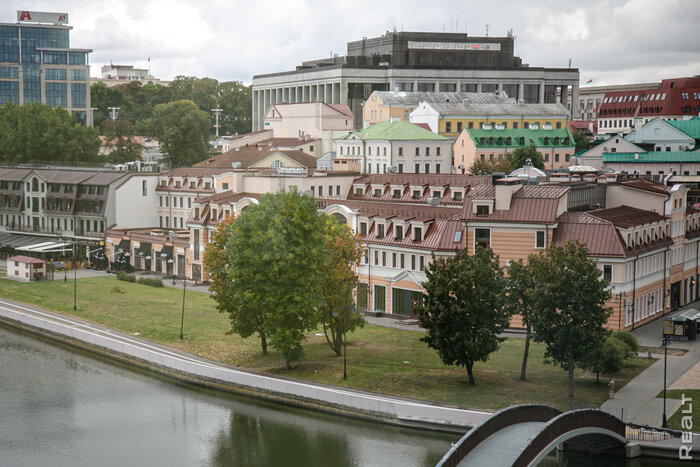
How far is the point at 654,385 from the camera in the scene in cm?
5100

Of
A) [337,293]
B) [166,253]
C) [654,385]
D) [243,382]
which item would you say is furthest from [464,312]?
[166,253]

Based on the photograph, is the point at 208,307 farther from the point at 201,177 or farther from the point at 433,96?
the point at 433,96

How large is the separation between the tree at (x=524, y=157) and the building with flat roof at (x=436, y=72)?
173 feet

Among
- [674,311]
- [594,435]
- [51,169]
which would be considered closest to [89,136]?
[51,169]

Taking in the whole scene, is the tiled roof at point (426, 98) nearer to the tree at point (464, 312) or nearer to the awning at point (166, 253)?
the awning at point (166, 253)

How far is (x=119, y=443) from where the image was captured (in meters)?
47.1

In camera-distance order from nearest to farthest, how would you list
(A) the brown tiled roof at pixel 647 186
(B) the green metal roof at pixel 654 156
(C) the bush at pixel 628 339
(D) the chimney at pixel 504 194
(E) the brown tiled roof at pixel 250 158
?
1. (C) the bush at pixel 628 339
2. (D) the chimney at pixel 504 194
3. (A) the brown tiled roof at pixel 647 186
4. (B) the green metal roof at pixel 654 156
5. (E) the brown tiled roof at pixel 250 158

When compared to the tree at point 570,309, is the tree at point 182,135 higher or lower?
higher

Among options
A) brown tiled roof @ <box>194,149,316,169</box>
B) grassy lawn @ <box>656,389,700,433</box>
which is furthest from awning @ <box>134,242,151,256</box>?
grassy lawn @ <box>656,389,700,433</box>

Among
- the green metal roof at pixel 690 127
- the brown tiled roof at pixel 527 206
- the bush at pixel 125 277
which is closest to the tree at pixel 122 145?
the bush at pixel 125 277

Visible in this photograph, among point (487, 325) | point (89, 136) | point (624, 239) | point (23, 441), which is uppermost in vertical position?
point (89, 136)

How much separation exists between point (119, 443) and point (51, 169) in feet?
248

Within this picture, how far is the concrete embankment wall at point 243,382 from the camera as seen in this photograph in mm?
47812

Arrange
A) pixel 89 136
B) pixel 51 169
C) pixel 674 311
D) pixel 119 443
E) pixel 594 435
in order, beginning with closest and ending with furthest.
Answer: pixel 594 435 → pixel 119 443 → pixel 674 311 → pixel 51 169 → pixel 89 136
